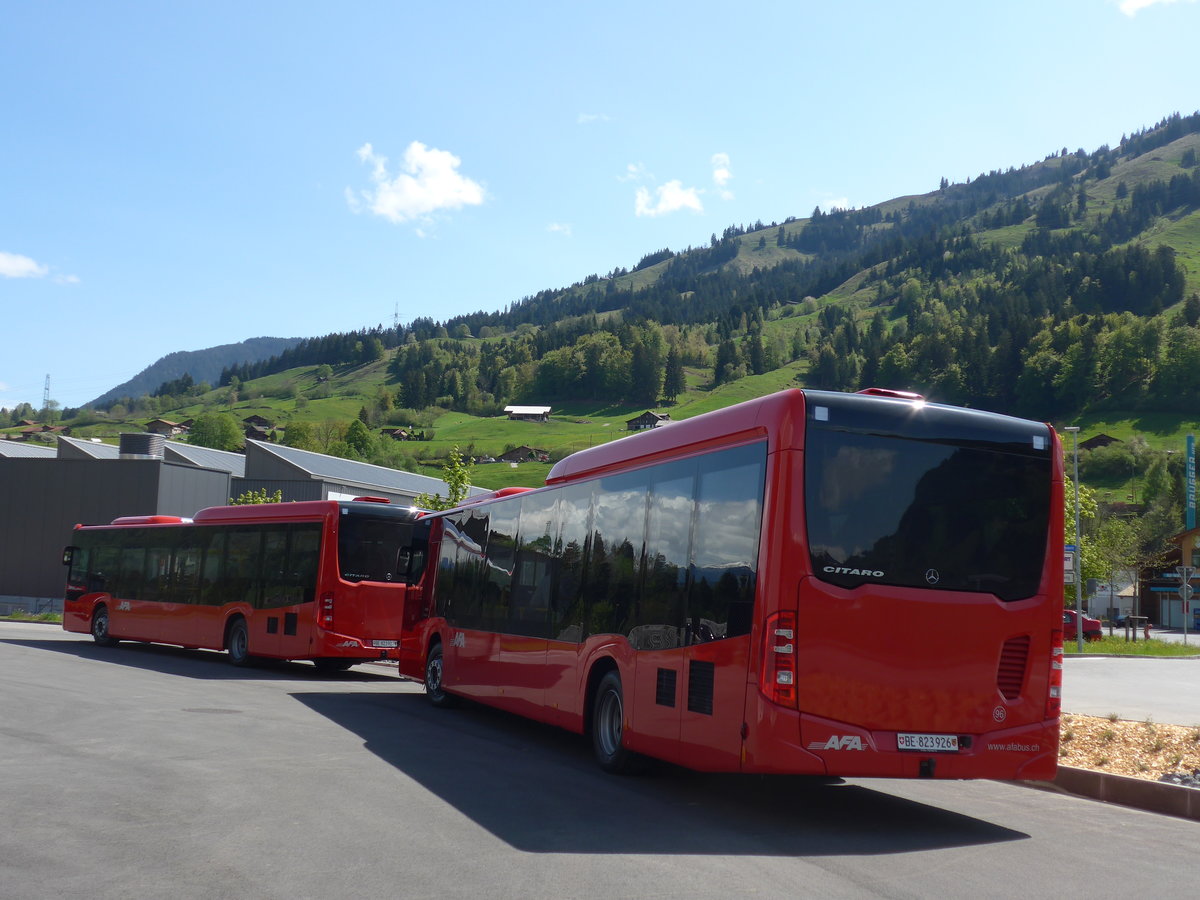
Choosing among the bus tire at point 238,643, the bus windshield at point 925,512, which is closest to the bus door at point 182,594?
the bus tire at point 238,643

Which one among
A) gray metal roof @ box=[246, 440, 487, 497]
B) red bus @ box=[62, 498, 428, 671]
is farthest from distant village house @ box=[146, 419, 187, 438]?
red bus @ box=[62, 498, 428, 671]

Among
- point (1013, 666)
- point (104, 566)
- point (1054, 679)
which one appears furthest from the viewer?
point (104, 566)

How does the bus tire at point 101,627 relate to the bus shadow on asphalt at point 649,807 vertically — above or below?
below

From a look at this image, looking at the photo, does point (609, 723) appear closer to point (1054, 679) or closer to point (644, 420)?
point (1054, 679)

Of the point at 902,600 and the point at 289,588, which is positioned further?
the point at 289,588

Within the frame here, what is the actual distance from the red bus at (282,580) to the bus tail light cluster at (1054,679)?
1042 cm

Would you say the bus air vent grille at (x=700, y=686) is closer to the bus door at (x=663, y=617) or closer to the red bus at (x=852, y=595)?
the red bus at (x=852, y=595)

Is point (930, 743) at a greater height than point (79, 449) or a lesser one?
lesser

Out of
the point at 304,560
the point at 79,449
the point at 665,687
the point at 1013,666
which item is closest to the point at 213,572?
the point at 304,560

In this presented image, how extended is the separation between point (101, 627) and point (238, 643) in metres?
7.03

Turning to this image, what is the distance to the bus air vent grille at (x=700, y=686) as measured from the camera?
876cm

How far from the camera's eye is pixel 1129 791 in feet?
33.9

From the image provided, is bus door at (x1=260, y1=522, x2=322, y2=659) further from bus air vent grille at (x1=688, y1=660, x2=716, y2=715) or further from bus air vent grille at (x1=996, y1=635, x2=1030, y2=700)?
bus air vent grille at (x1=996, y1=635, x2=1030, y2=700)

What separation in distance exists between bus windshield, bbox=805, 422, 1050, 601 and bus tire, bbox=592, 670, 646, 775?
2.99m
